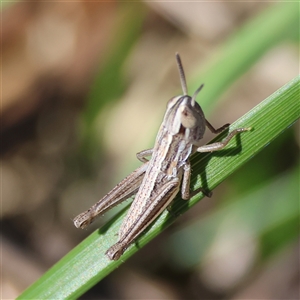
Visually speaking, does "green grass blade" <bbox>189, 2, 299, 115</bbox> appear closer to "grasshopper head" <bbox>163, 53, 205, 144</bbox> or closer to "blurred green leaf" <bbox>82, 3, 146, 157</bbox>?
"grasshopper head" <bbox>163, 53, 205, 144</bbox>

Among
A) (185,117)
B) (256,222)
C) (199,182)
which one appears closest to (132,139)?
(256,222)

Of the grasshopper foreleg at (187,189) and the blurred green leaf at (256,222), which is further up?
the grasshopper foreleg at (187,189)

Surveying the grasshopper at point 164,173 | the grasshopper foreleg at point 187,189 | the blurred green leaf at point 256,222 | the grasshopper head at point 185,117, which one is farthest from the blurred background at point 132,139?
the grasshopper foreleg at point 187,189

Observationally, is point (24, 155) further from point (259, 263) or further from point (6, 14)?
point (259, 263)

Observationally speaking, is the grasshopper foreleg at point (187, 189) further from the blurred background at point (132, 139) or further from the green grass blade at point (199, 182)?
the blurred background at point (132, 139)

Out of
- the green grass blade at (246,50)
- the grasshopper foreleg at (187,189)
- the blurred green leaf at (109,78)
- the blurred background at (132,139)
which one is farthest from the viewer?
the blurred green leaf at (109,78)

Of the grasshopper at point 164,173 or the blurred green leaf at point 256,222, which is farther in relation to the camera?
the blurred green leaf at point 256,222

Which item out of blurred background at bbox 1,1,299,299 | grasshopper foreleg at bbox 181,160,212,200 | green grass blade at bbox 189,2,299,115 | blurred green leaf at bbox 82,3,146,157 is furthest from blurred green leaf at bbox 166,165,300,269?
blurred green leaf at bbox 82,3,146,157

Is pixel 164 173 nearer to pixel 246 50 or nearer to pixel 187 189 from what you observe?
pixel 187 189
